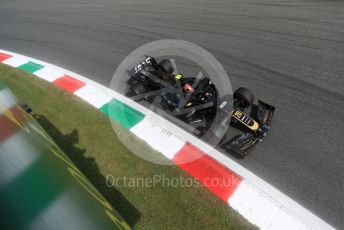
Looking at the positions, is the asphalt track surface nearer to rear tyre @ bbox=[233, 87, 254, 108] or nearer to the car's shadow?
rear tyre @ bbox=[233, 87, 254, 108]

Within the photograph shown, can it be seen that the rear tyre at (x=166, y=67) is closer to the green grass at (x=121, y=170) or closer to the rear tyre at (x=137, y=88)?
the rear tyre at (x=137, y=88)

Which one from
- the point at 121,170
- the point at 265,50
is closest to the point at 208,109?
the point at 121,170

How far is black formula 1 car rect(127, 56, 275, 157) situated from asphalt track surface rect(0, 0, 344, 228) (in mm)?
338

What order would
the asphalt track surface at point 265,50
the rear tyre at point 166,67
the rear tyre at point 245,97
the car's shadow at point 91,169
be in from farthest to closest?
the rear tyre at point 166,67, the rear tyre at point 245,97, the asphalt track surface at point 265,50, the car's shadow at point 91,169

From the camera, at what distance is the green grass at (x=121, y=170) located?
4.58 meters

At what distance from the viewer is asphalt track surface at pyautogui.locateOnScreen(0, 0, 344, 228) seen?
16.6ft

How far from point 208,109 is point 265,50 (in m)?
3.18

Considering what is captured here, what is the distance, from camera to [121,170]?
18.0 ft

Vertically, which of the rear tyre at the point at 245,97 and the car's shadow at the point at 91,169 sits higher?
the rear tyre at the point at 245,97

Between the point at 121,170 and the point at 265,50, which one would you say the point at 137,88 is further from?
the point at 265,50

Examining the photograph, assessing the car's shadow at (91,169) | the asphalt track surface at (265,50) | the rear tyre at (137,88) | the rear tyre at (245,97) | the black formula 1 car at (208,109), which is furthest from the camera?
the rear tyre at (137,88)

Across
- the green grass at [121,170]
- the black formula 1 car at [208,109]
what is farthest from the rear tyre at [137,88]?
the green grass at [121,170]

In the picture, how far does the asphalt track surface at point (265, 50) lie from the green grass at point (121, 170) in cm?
→ 114

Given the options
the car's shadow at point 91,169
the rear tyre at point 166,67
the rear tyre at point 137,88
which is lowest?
the car's shadow at point 91,169
